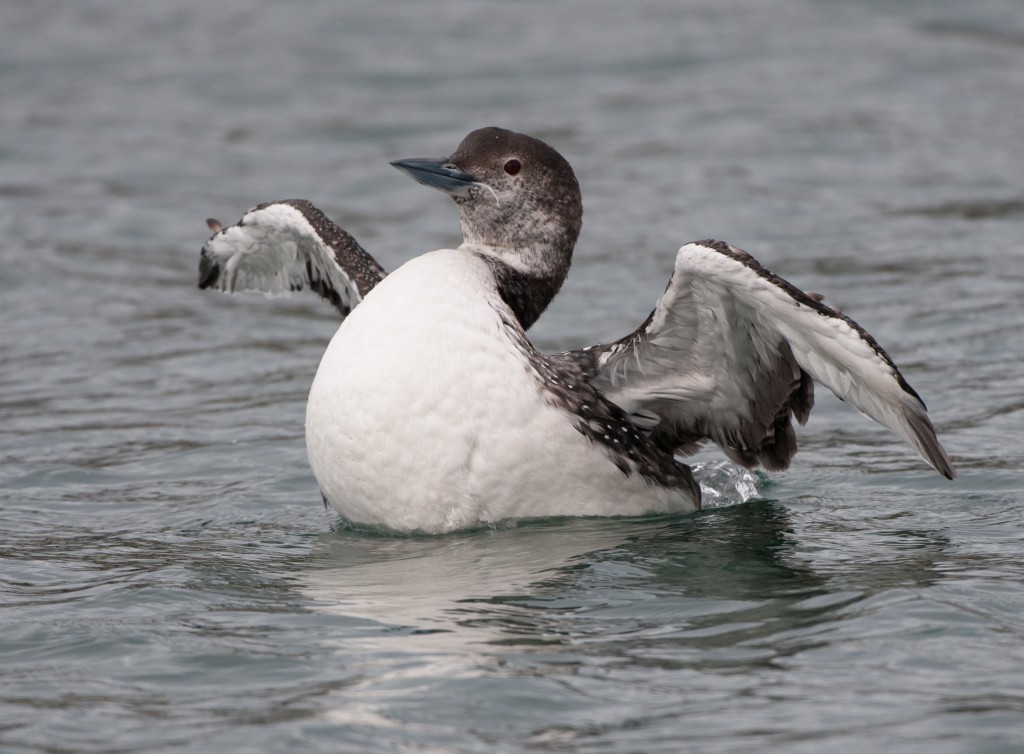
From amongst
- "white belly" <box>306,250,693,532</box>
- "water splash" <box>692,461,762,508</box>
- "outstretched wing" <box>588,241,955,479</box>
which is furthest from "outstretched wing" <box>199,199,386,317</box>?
"water splash" <box>692,461,762,508</box>

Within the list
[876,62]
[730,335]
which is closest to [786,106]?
[876,62]

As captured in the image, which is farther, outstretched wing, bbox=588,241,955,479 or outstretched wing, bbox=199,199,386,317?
outstretched wing, bbox=199,199,386,317

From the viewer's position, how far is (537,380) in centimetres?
→ 542

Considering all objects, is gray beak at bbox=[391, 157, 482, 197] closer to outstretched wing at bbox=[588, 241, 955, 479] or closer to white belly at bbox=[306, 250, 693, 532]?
white belly at bbox=[306, 250, 693, 532]

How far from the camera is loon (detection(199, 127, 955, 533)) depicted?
17.2 feet

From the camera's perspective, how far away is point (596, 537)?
555cm

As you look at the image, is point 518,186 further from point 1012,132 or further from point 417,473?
point 1012,132

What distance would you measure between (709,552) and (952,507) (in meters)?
1.17

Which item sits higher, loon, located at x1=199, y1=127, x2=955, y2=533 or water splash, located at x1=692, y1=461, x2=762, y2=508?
loon, located at x1=199, y1=127, x2=955, y2=533

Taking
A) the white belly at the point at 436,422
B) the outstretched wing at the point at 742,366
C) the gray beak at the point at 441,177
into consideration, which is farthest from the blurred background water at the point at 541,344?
the gray beak at the point at 441,177

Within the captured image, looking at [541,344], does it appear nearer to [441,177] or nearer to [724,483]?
[724,483]

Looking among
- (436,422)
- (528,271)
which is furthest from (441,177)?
(436,422)

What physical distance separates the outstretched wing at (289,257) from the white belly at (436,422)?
1.18 m

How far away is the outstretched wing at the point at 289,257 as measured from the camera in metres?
6.70
